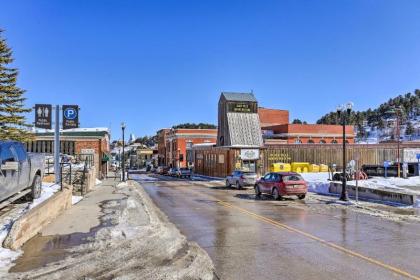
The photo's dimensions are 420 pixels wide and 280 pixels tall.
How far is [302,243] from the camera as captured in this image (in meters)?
10.9

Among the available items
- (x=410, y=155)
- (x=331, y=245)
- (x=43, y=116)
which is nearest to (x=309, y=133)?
(x=410, y=155)

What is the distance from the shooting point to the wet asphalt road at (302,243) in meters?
8.12

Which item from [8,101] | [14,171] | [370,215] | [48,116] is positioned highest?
[8,101]

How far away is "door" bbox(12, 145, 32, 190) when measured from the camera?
41.3 feet

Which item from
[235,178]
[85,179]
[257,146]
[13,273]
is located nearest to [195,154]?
[257,146]

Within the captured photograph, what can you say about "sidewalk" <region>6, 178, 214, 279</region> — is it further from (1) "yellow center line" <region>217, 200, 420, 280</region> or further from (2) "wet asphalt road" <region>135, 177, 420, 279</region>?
(1) "yellow center line" <region>217, 200, 420, 280</region>

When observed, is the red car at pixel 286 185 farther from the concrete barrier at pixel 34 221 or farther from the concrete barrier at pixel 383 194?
the concrete barrier at pixel 34 221

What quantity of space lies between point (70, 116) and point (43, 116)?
1848mm

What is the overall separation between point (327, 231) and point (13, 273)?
28.3 feet

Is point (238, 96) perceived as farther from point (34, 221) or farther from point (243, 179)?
point (34, 221)

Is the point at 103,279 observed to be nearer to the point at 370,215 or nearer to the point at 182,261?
the point at 182,261

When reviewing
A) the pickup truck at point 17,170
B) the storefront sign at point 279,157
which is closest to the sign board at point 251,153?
the storefront sign at point 279,157

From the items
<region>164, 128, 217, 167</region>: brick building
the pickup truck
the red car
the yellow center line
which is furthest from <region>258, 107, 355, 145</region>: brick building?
the pickup truck

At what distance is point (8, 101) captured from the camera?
1495 inches
